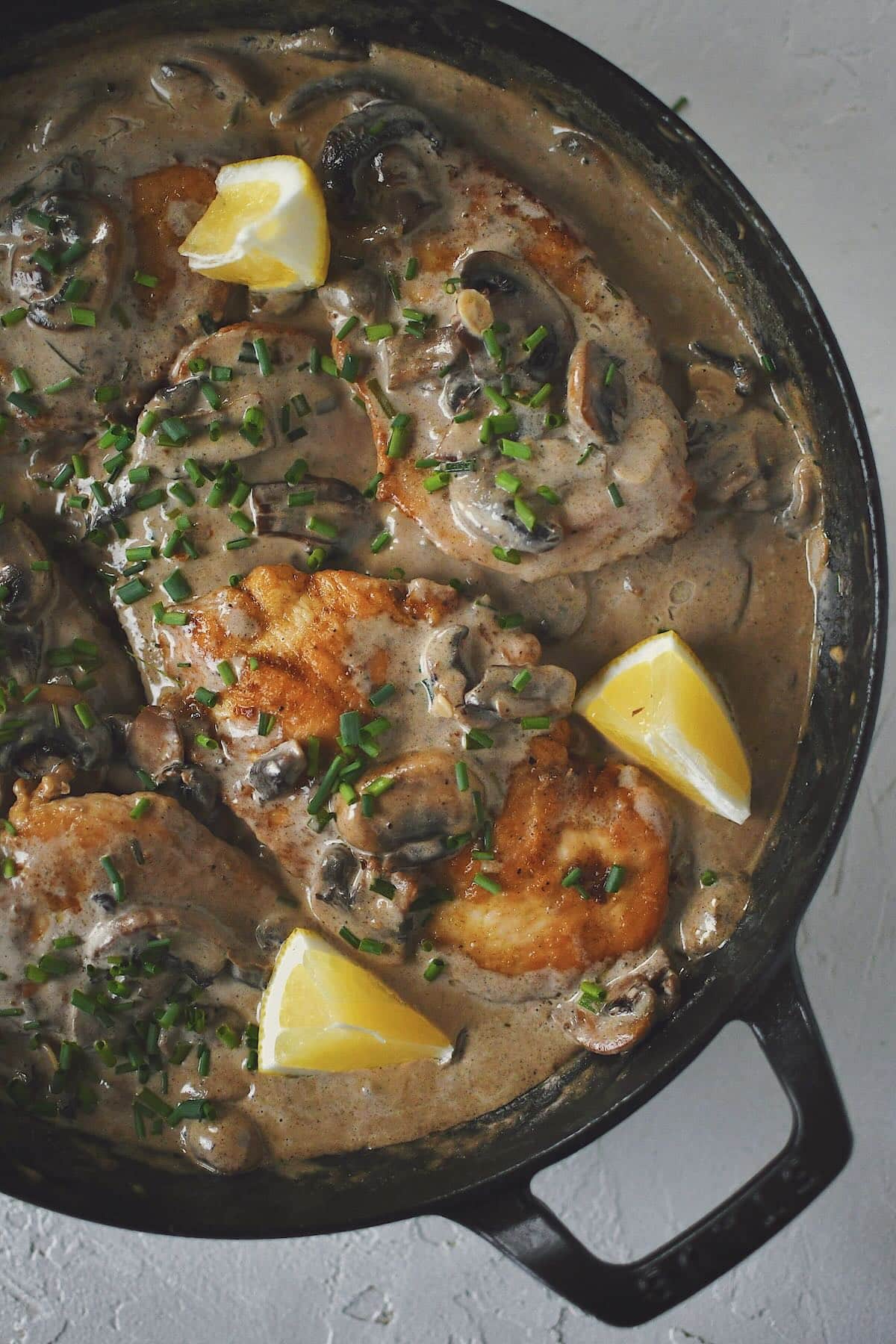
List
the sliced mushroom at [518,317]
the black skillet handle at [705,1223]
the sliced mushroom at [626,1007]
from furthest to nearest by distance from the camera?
the sliced mushroom at [626,1007], the sliced mushroom at [518,317], the black skillet handle at [705,1223]

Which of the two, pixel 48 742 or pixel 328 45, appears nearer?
pixel 48 742

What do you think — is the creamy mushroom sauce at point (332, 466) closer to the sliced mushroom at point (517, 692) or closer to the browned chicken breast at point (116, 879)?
the browned chicken breast at point (116, 879)

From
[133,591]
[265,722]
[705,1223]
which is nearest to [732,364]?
[265,722]

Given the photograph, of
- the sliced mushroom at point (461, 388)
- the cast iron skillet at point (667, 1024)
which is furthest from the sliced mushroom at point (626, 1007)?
the sliced mushroom at point (461, 388)

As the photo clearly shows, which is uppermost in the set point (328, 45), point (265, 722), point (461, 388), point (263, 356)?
point (328, 45)

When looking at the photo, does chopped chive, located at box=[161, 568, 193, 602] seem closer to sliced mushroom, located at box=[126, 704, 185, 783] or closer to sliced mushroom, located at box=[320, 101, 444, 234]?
sliced mushroom, located at box=[126, 704, 185, 783]

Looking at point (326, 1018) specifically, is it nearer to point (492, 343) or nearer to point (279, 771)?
point (279, 771)

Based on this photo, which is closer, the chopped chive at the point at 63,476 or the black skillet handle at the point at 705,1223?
the black skillet handle at the point at 705,1223
